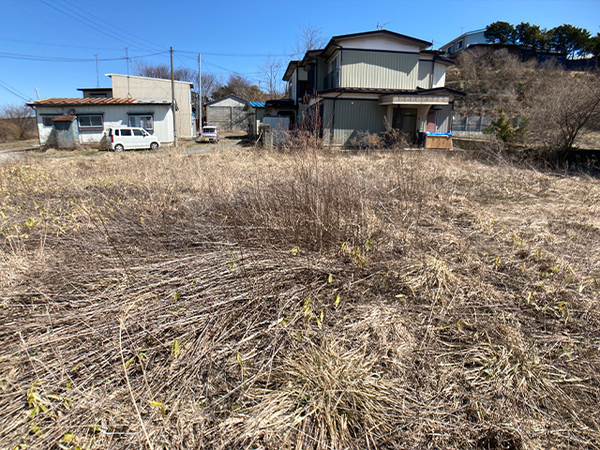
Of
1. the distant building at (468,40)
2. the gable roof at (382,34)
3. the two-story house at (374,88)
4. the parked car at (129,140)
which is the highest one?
the distant building at (468,40)

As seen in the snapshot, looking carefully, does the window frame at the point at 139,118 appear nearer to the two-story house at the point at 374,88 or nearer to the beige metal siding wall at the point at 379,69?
the two-story house at the point at 374,88

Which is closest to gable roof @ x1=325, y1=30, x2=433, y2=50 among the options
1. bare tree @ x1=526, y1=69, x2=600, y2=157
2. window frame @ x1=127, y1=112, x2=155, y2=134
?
bare tree @ x1=526, y1=69, x2=600, y2=157

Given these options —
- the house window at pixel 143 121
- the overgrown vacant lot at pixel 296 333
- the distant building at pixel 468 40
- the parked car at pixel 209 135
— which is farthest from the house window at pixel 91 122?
the distant building at pixel 468 40

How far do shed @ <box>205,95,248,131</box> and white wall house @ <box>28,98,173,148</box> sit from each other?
13058 millimetres

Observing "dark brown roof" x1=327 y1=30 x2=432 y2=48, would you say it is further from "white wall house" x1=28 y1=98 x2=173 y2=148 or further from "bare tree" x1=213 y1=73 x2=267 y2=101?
"bare tree" x1=213 y1=73 x2=267 y2=101

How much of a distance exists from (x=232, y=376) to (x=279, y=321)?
412 millimetres

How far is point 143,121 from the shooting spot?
2094 cm

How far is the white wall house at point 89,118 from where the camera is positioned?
774 inches

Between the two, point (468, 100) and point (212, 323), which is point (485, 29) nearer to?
point (468, 100)

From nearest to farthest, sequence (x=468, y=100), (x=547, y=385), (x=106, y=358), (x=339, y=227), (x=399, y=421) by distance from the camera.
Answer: (x=399, y=421)
(x=547, y=385)
(x=106, y=358)
(x=339, y=227)
(x=468, y=100)

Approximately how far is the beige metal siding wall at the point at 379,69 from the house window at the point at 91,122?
49.5 feet

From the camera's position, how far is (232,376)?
1.74 m

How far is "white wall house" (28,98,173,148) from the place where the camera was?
19672mm

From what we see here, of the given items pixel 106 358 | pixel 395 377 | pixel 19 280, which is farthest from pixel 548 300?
pixel 19 280
